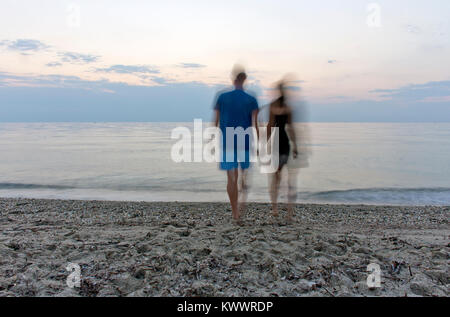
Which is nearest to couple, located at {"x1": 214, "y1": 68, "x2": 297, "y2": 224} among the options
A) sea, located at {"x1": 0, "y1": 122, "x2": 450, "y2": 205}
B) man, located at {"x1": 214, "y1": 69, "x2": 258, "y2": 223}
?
man, located at {"x1": 214, "y1": 69, "x2": 258, "y2": 223}

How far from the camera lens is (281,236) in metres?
4.10

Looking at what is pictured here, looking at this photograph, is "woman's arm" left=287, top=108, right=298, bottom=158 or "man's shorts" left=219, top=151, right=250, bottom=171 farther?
"woman's arm" left=287, top=108, right=298, bottom=158

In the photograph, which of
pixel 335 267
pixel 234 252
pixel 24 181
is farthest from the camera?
pixel 24 181

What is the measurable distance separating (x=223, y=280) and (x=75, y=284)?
51.1 inches

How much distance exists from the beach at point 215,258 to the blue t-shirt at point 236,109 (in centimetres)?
150

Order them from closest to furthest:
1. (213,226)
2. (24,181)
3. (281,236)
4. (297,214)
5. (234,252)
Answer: (234,252), (281,236), (213,226), (297,214), (24,181)

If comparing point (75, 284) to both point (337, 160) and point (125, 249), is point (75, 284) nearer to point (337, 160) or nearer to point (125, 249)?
point (125, 249)

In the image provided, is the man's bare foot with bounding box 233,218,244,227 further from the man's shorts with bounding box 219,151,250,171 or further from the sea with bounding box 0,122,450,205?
the sea with bounding box 0,122,450,205

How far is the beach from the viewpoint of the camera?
2777mm

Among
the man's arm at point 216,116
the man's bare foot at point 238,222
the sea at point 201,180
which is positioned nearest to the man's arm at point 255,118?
the man's arm at point 216,116

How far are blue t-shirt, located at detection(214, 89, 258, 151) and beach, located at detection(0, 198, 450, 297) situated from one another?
1.50 m

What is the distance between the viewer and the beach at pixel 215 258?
2777 millimetres

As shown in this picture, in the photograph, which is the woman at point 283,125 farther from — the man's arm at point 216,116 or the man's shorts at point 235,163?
the man's arm at point 216,116
